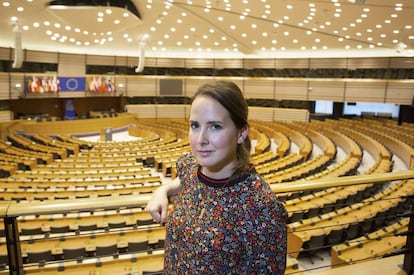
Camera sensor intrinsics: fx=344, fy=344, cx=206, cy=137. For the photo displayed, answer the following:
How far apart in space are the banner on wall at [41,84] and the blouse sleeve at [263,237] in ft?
83.4

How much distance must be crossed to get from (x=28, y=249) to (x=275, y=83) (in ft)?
80.7

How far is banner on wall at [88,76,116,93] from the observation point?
2659 cm

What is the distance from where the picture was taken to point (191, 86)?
99.3 ft

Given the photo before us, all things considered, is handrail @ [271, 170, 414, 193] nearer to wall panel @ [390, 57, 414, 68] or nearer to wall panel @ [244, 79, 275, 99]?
wall panel @ [390, 57, 414, 68]

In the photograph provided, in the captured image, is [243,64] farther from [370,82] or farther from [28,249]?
[28,249]

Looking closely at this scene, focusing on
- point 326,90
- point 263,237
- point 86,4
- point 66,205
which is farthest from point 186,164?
point 326,90

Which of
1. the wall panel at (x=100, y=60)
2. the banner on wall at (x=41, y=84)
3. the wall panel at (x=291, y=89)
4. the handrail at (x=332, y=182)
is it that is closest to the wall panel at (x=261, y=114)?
the wall panel at (x=291, y=89)

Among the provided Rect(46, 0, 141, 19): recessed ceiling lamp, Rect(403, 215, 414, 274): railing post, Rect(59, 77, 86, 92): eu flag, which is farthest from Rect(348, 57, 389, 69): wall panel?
Rect(403, 215, 414, 274): railing post

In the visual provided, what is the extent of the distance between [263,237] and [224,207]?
200mm

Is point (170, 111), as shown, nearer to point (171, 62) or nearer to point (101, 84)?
point (171, 62)

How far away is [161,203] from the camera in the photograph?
174 centimetres

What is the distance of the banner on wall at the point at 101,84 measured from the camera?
26594mm

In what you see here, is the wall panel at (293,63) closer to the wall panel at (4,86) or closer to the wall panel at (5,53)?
the wall panel at (5,53)

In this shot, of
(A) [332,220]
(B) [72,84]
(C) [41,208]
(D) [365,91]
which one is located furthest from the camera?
(B) [72,84]
